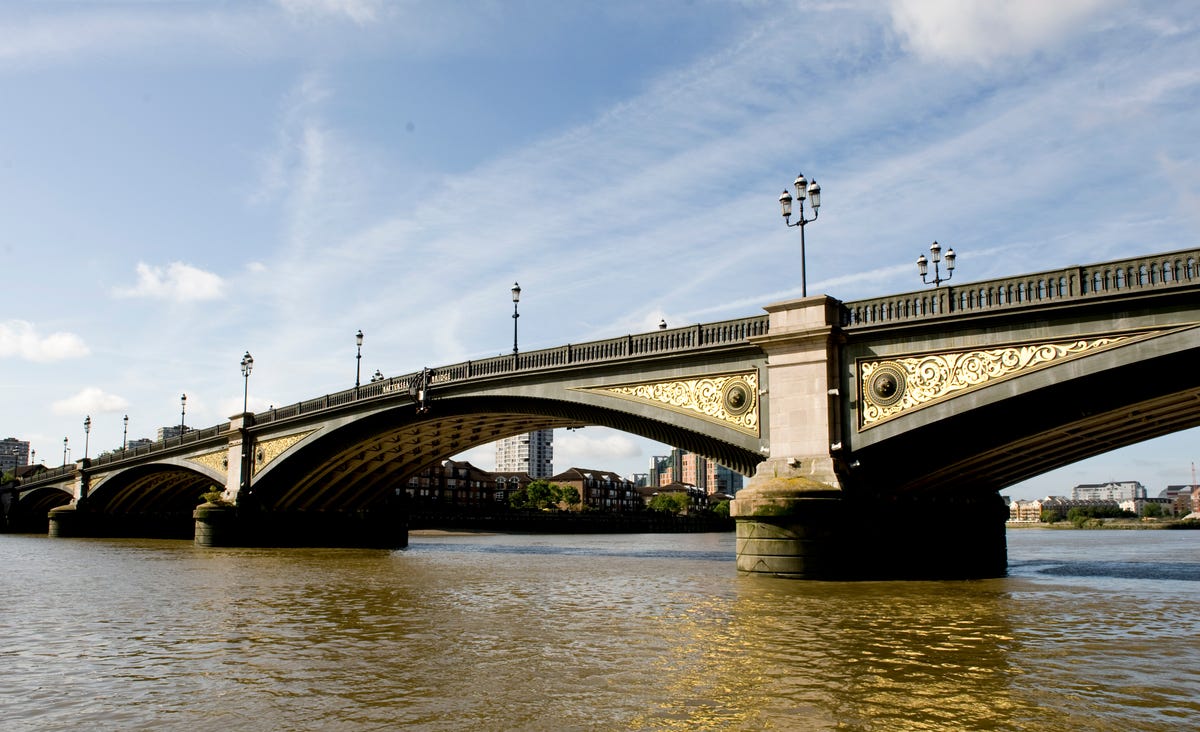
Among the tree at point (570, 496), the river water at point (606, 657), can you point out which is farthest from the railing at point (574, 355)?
the tree at point (570, 496)

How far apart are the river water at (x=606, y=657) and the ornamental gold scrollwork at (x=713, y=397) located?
190 inches

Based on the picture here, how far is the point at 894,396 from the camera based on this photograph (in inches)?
909

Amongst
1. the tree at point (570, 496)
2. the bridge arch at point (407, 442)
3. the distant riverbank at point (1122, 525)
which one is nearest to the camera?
the bridge arch at point (407, 442)

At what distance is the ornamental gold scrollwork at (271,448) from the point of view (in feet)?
159

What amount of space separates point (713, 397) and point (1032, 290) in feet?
30.1

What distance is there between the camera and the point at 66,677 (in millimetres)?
11328

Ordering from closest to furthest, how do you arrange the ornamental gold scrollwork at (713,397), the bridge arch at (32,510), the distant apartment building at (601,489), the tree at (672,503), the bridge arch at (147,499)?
the ornamental gold scrollwork at (713,397)
the bridge arch at (147,499)
the bridge arch at (32,510)
the tree at (672,503)
the distant apartment building at (601,489)

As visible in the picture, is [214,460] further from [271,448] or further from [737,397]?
[737,397]

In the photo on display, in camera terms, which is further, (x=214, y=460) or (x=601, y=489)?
(x=601, y=489)

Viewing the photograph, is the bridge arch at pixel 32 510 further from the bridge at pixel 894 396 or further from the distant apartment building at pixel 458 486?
the bridge at pixel 894 396

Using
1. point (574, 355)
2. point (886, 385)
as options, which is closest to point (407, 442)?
point (574, 355)

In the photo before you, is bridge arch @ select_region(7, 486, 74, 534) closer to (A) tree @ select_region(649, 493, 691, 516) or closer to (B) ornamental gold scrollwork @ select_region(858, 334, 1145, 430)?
(B) ornamental gold scrollwork @ select_region(858, 334, 1145, 430)

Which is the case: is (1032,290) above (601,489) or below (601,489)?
above

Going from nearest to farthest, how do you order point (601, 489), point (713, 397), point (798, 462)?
point (798, 462) → point (713, 397) → point (601, 489)
